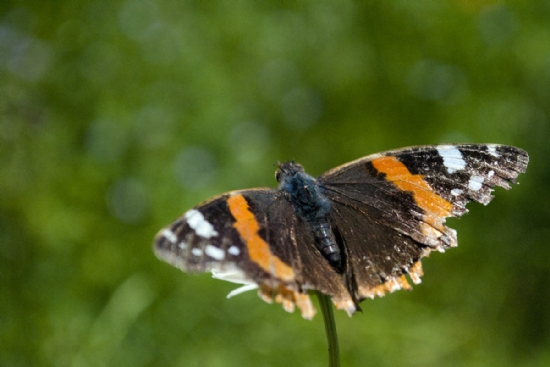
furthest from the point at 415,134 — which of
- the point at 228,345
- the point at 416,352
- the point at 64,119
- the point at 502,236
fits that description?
the point at 64,119

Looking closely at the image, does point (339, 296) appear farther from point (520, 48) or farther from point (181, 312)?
point (520, 48)

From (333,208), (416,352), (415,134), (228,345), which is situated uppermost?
(333,208)

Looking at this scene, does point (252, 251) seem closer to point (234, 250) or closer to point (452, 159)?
point (234, 250)

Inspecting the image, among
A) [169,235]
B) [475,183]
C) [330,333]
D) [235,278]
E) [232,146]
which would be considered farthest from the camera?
[232,146]

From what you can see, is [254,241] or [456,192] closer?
[254,241]

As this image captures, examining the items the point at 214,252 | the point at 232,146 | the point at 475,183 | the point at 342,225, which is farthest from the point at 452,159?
the point at 232,146

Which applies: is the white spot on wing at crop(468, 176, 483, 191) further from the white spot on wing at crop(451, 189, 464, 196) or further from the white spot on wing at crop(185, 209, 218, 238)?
the white spot on wing at crop(185, 209, 218, 238)

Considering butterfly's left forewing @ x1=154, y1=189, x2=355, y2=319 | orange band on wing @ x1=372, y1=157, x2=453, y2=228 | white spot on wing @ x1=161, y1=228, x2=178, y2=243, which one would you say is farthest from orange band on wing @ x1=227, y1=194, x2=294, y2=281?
orange band on wing @ x1=372, y1=157, x2=453, y2=228

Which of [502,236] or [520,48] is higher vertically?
[520,48]
